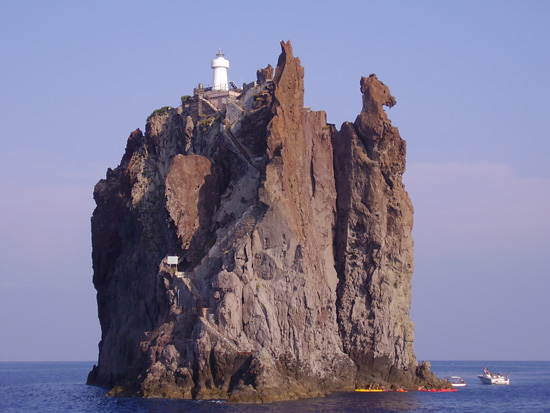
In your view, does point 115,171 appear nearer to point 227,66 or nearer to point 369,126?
point 227,66

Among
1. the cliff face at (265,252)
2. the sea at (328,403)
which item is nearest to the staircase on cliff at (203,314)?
the cliff face at (265,252)

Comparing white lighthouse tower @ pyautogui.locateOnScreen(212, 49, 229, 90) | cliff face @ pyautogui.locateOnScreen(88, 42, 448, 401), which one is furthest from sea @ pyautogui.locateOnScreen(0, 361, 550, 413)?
white lighthouse tower @ pyautogui.locateOnScreen(212, 49, 229, 90)

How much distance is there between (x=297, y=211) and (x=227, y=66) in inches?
1085

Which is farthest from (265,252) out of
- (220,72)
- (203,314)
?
(220,72)

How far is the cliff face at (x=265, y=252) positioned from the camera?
248 ft

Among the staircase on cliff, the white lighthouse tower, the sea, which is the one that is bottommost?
the sea

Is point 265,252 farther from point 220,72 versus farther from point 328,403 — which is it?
point 220,72

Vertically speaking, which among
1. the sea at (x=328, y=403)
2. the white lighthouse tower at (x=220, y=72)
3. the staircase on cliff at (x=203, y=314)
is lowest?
the sea at (x=328, y=403)

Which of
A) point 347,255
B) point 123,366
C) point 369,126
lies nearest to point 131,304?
point 123,366

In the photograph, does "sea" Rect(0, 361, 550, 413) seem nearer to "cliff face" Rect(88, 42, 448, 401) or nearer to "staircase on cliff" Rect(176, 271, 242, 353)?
"cliff face" Rect(88, 42, 448, 401)

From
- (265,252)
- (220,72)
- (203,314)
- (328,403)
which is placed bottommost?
(328,403)

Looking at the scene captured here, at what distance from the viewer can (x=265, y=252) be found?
7862cm

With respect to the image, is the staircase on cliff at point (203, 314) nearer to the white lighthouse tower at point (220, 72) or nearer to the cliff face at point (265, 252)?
the cliff face at point (265, 252)

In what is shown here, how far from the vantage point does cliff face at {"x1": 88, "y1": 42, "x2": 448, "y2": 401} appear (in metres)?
75.6
